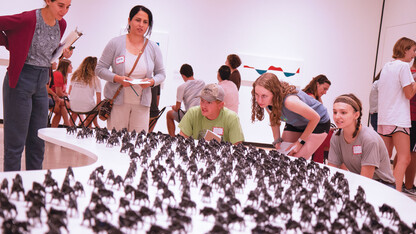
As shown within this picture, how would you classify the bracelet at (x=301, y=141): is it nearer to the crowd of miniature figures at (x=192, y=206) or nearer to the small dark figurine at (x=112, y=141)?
the crowd of miniature figures at (x=192, y=206)

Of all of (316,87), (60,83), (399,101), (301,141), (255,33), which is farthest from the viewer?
(255,33)

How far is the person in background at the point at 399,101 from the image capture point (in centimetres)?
483

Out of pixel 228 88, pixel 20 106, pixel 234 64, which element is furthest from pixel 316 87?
pixel 20 106

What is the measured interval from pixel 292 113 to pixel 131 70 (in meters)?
1.65

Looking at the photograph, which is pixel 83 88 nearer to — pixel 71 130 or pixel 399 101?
pixel 71 130

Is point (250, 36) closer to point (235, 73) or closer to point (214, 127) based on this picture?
point (235, 73)

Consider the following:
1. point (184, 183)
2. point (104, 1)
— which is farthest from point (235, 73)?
point (184, 183)

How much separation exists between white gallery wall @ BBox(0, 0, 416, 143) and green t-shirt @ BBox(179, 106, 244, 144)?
19.3 ft

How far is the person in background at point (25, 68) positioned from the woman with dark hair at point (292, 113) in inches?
69.5

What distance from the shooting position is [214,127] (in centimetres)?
395

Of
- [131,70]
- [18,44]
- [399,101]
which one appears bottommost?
[399,101]

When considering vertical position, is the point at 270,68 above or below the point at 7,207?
above

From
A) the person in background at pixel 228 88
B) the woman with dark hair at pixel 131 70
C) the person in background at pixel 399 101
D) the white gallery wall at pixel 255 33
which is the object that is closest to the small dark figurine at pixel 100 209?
the woman with dark hair at pixel 131 70

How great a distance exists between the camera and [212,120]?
13.3 ft
